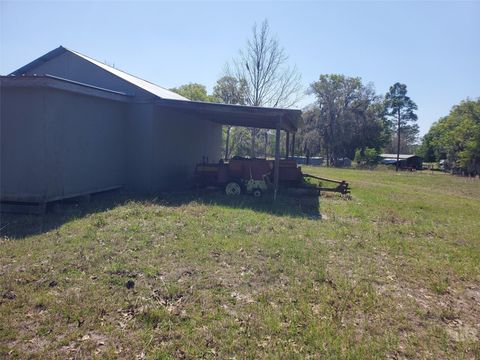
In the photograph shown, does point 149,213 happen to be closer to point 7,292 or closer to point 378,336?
point 7,292

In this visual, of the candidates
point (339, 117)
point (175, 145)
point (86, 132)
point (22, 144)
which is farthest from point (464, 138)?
point (22, 144)

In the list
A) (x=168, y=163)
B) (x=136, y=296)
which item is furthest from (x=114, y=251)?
(x=168, y=163)

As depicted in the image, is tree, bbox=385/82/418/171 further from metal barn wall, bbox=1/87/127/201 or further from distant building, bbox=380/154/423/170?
metal barn wall, bbox=1/87/127/201

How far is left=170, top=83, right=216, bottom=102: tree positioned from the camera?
38.6 metres

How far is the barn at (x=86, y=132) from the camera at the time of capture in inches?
291

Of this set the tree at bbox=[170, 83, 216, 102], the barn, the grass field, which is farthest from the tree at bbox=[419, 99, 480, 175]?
the grass field

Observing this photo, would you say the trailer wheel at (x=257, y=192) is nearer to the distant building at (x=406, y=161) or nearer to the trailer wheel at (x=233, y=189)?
the trailer wheel at (x=233, y=189)

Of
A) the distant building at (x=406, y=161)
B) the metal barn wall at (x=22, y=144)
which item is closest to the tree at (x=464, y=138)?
the distant building at (x=406, y=161)

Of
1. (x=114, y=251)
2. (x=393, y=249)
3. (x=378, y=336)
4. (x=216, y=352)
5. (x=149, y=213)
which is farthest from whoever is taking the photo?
(x=149, y=213)

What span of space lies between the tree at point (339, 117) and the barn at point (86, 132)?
119ft

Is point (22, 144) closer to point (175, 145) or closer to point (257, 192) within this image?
point (175, 145)

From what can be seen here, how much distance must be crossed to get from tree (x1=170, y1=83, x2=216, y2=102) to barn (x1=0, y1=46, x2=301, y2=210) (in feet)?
83.3

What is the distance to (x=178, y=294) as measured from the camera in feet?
12.8

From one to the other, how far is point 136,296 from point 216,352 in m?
1.33
